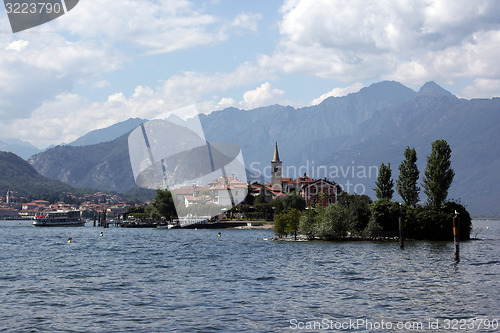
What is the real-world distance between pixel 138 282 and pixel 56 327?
15654mm

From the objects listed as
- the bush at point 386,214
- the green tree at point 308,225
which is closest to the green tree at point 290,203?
the bush at point 386,214

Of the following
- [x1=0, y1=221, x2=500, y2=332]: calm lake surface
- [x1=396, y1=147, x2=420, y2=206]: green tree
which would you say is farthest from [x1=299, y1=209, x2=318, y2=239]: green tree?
[x1=0, y1=221, x2=500, y2=332]: calm lake surface

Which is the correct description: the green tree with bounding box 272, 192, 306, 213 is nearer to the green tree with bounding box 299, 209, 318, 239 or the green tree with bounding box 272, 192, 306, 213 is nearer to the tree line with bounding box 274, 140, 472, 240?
the tree line with bounding box 274, 140, 472, 240

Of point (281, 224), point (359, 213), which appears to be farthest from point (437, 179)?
point (281, 224)

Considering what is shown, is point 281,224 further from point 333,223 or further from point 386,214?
point 386,214

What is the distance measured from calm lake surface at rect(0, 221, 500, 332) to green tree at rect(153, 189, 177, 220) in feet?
398

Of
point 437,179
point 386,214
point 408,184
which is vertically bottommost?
point 386,214

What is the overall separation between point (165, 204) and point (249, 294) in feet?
487

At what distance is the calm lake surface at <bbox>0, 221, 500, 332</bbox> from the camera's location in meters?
27.9

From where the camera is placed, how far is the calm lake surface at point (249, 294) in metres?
27.9

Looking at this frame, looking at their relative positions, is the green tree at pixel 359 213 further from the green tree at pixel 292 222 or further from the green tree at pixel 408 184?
the green tree at pixel 408 184

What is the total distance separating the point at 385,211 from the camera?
311ft

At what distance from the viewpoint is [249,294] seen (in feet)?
120

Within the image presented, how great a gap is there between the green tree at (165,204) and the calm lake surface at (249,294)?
12123 cm
